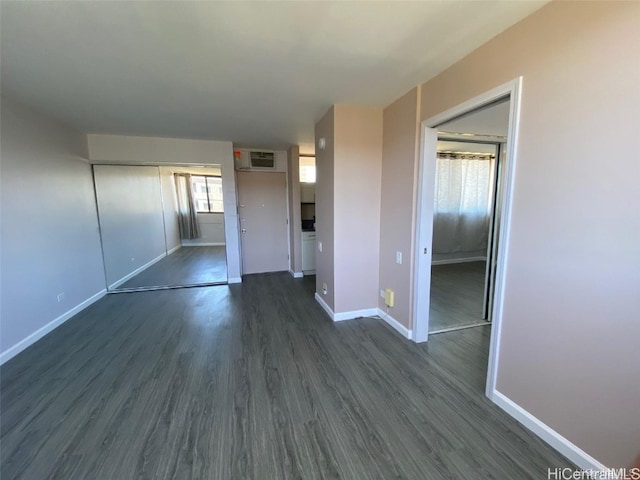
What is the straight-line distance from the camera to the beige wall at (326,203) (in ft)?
9.57

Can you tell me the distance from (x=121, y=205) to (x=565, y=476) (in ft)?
19.5

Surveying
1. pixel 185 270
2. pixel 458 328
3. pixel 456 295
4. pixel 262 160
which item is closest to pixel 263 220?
pixel 262 160

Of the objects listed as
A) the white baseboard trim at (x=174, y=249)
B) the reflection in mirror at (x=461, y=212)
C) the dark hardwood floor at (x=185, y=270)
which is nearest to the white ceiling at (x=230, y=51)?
the dark hardwood floor at (x=185, y=270)

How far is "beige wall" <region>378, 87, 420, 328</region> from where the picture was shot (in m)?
2.45

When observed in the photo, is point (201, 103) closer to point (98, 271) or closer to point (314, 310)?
point (314, 310)

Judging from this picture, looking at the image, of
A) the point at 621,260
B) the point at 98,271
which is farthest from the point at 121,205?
A: the point at 621,260

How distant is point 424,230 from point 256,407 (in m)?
2.02

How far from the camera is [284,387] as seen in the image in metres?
1.98

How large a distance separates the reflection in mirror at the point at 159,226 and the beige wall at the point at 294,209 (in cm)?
137

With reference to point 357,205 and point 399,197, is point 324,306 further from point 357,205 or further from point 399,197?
point 399,197

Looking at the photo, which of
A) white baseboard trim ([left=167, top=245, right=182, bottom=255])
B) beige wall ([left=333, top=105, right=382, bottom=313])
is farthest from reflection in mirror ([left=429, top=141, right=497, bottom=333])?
white baseboard trim ([left=167, top=245, right=182, bottom=255])

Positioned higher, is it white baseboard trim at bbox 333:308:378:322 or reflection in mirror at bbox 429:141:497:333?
reflection in mirror at bbox 429:141:497:333

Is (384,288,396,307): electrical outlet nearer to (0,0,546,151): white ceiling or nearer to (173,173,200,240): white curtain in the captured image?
(0,0,546,151): white ceiling

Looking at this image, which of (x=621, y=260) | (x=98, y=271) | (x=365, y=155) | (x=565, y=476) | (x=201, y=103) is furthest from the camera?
(x=98, y=271)
